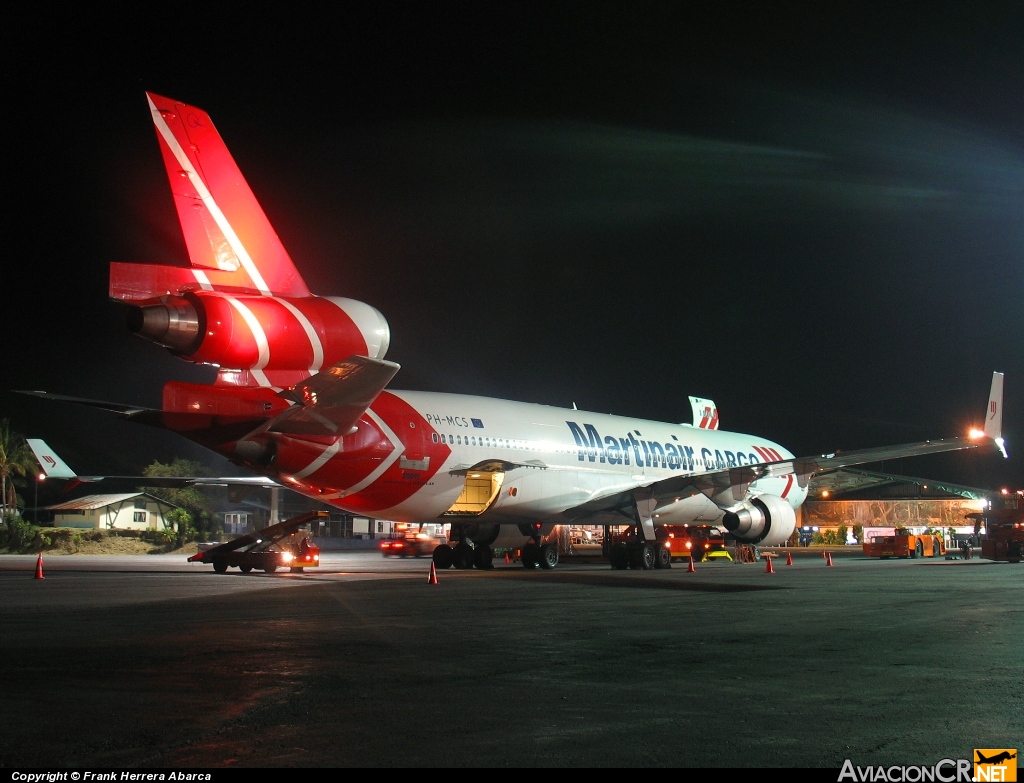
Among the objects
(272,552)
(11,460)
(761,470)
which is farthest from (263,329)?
(11,460)

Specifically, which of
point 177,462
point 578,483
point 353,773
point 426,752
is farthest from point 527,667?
point 177,462

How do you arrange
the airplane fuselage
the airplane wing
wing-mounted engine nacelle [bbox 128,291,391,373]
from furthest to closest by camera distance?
the airplane wing, the airplane fuselage, wing-mounted engine nacelle [bbox 128,291,391,373]

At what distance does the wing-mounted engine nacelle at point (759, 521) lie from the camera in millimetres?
31641

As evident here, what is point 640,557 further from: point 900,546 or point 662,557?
point 900,546

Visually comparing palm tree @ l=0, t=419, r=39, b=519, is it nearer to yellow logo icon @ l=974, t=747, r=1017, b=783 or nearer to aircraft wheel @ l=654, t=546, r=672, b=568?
aircraft wheel @ l=654, t=546, r=672, b=568

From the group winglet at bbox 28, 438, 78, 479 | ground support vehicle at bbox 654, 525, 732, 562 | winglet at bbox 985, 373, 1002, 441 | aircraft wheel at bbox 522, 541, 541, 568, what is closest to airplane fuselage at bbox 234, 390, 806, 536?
aircraft wheel at bbox 522, 541, 541, 568

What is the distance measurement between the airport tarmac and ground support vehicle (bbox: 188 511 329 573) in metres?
10.3

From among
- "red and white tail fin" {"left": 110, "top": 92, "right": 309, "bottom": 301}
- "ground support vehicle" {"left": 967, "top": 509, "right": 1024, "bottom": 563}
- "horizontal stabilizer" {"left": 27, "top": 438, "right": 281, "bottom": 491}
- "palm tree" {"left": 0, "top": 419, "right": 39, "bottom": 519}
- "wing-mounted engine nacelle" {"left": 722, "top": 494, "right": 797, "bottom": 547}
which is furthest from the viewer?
"palm tree" {"left": 0, "top": 419, "right": 39, "bottom": 519}

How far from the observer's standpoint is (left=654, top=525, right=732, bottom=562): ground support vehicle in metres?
36.8

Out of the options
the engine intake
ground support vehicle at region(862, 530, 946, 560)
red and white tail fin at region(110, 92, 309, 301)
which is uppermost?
red and white tail fin at region(110, 92, 309, 301)

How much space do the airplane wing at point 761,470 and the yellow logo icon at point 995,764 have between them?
23.3 metres

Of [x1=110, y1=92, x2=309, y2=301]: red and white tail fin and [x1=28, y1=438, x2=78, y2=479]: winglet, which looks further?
[x1=28, y1=438, x2=78, y2=479]: winglet

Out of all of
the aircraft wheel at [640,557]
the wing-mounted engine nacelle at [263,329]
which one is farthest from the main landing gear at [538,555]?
the wing-mounted engine nacelle at [263,329]

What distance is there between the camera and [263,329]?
15.8m
